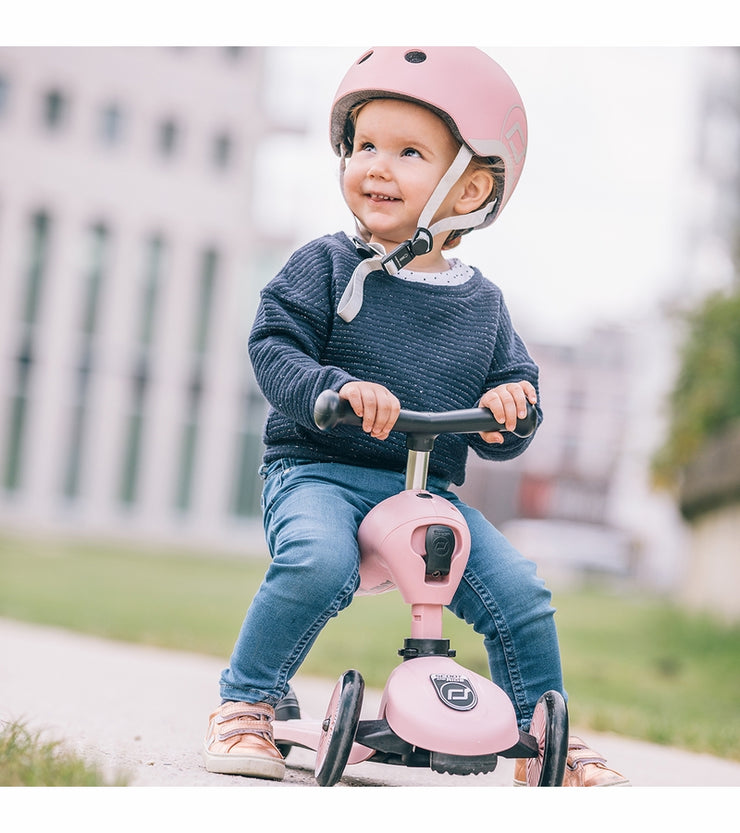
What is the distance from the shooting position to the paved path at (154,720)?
2367 mm

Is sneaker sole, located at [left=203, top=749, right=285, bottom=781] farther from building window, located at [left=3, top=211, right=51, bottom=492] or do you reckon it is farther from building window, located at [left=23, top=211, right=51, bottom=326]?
building window, located at [left=23, top=211, right=51, bottom=326]

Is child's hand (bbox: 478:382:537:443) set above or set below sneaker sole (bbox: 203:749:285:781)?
above

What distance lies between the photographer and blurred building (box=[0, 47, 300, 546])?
77.3 feet

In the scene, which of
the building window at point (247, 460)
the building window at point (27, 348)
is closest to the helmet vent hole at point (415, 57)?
the building window at point (247, 460)

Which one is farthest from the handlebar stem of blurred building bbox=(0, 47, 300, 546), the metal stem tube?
blurred building bbox=(0, 47, 300, 546)

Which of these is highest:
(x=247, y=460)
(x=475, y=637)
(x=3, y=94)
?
(x=3, y=94)

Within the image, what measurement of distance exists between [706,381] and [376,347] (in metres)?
7.62

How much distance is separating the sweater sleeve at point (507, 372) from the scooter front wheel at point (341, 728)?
2.22 feet

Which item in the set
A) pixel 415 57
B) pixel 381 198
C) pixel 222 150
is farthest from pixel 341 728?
pixel 222 150

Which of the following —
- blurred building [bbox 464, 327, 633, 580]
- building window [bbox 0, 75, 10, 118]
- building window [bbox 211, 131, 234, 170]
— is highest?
building window [bbox 0, 75, 10, 118]

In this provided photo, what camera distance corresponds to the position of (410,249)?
2.45 m

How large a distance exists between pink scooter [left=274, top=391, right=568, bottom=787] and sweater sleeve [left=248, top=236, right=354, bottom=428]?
15 centimetres

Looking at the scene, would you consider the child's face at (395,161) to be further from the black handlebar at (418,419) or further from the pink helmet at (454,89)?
the black handlebar at (418,419)

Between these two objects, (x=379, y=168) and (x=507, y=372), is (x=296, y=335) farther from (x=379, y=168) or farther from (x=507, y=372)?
(x=507, y=372)
